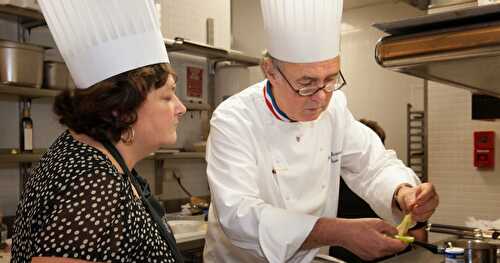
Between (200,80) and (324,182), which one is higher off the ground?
(200,80)

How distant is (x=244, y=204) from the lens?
63.3 inches

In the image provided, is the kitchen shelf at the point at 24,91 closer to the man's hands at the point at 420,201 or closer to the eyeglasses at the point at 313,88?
the eyeglasses at the point at 313,88

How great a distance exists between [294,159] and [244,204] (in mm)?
419

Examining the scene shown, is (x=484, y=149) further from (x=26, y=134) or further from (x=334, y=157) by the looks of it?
(x=26, y=134)

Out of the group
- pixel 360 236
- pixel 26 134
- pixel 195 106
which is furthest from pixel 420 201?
pixel 195 106

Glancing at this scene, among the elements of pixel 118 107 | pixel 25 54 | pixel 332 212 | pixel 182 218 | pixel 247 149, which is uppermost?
pixel 25 54

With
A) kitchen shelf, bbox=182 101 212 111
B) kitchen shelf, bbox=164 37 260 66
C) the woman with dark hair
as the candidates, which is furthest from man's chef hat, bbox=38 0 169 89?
kitchen shelf, bbox=182 101 212 111

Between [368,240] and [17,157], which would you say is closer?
[368,240]

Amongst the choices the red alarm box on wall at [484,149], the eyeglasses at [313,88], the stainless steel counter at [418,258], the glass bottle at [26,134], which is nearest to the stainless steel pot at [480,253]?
the stainless steel counter at [418,258]

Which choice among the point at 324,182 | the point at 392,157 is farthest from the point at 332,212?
the point at 392,157

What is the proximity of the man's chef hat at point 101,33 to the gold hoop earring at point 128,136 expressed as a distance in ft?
0.51

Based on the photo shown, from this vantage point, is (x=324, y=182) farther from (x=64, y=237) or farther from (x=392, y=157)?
(x=64, y=237)

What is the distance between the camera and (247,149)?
1.83 meters

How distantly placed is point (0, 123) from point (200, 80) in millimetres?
1784
